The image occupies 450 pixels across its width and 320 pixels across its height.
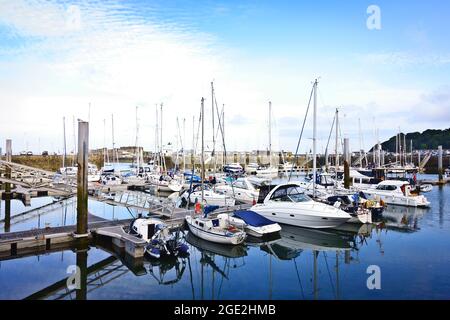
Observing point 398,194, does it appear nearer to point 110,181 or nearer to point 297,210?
point 297,210

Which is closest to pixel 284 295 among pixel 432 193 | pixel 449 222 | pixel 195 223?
pixel 195 223

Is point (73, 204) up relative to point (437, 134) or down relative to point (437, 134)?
down

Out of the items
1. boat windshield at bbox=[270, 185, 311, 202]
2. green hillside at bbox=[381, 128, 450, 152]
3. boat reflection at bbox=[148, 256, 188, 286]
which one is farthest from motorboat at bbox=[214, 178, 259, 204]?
green hillside at bbox=[381, 128, 450, 152]

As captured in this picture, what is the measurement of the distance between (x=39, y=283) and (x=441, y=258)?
59.9ft

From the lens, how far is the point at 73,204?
34.7 m

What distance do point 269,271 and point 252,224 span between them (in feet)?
17.8

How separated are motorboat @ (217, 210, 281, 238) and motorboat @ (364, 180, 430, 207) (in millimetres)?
15781

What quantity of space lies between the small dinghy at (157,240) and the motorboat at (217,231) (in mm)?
2359

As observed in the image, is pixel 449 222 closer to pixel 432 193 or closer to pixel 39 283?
pixel 432 193

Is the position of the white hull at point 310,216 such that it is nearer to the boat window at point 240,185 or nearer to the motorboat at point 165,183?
the boat window at point 240,185

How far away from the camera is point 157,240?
54.3 feet

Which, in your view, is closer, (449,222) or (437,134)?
(449,222)

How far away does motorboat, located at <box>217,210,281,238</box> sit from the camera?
2019 centimetres

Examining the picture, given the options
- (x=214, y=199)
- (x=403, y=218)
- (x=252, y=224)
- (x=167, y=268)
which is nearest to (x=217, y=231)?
(x=252, y=224)
